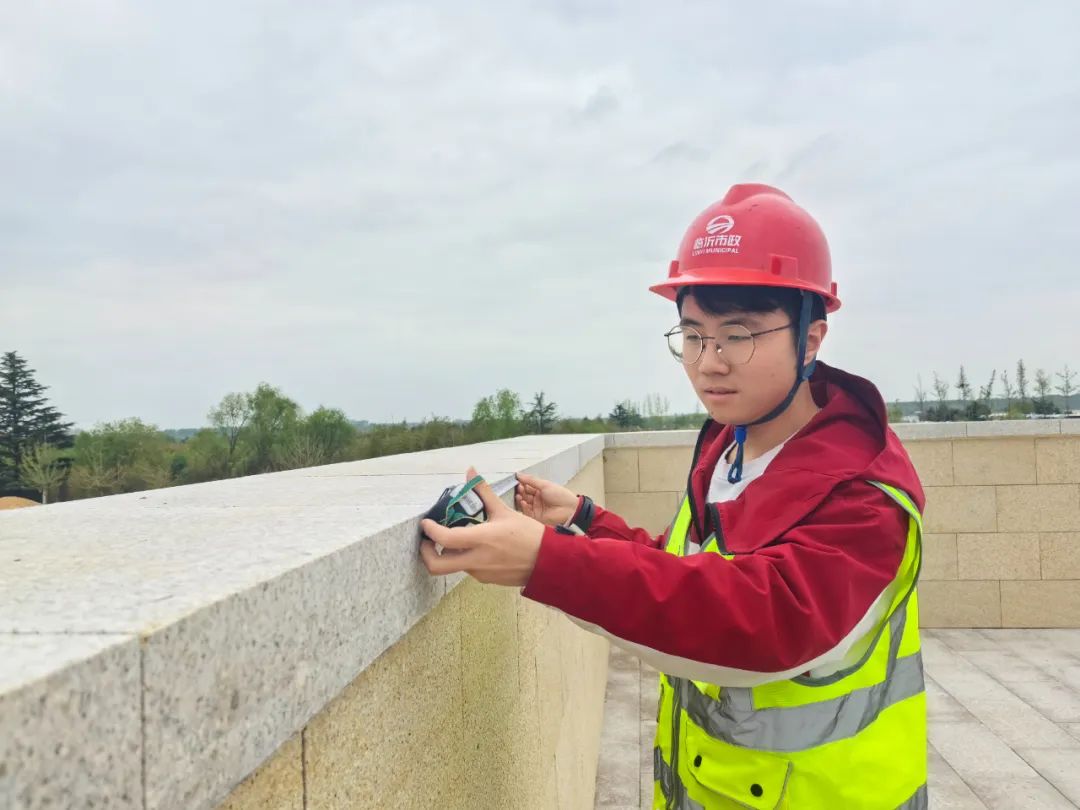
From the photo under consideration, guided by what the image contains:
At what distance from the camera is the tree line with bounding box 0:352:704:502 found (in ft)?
25.7

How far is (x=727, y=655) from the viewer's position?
122 centimetres

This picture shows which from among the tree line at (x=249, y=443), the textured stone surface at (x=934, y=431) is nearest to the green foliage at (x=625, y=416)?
the tree line at (x=249, y=443)

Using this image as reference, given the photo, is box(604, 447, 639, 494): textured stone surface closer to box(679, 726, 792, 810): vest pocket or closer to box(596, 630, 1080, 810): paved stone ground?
box(596, 630, 1080, 810): paved stone ground

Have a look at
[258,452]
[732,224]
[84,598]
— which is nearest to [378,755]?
[84,598]

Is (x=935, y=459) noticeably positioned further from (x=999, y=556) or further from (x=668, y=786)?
(x=668, y=786)

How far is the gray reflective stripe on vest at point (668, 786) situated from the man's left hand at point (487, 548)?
782 mm

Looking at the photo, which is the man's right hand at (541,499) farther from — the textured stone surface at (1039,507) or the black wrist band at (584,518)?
the textured stone surface at (1039,507)

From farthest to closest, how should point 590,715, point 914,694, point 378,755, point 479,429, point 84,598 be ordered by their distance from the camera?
point 479,429 → point 590,715 → point 914,694 → point 378,755 → point 84,598

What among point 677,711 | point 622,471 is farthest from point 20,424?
point 677,711

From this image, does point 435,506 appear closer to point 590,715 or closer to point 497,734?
point 497,734

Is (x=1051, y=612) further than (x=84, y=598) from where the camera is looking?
Yes

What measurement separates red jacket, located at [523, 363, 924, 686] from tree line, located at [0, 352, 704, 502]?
4.49 metres

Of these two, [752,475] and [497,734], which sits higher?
[752,475]

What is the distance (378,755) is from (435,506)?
1.23 feet
